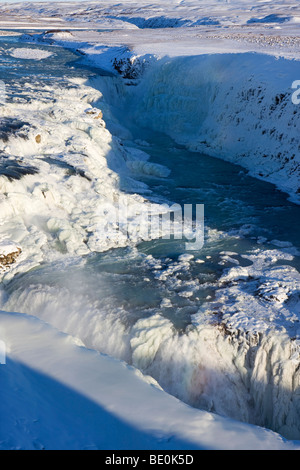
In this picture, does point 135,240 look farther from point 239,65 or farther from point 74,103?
point 239,65

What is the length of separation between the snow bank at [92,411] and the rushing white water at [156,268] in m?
1.11

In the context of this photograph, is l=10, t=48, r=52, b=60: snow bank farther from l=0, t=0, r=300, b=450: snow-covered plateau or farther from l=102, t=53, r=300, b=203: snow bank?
l=0, t=0, r=300, b=450: snow-covered plateau

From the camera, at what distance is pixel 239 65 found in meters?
16.4

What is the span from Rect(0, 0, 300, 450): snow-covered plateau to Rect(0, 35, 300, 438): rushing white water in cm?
3

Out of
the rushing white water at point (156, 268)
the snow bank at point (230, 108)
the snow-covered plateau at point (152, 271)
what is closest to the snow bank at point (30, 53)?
the snow bank at point (230, 108)

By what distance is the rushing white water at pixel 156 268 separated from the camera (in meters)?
5.59

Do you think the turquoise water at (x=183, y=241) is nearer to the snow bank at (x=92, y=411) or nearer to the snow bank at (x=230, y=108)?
the snow bank at (x=230, y=108)

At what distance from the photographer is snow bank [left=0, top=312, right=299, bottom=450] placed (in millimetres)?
3670

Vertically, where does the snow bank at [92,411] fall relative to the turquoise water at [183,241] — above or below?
above

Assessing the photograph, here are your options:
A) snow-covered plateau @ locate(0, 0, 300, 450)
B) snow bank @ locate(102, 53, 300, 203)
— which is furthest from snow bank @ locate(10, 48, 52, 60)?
snow-covered plateau @ locate(0, 0, 300, 450)

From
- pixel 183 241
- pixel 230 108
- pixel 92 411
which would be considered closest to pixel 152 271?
pixel 183 241

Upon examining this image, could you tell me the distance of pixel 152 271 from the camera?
7.48 m

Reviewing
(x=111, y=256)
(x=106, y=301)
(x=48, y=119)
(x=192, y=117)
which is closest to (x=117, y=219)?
(x=111, y=256)

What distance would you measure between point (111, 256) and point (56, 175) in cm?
297
